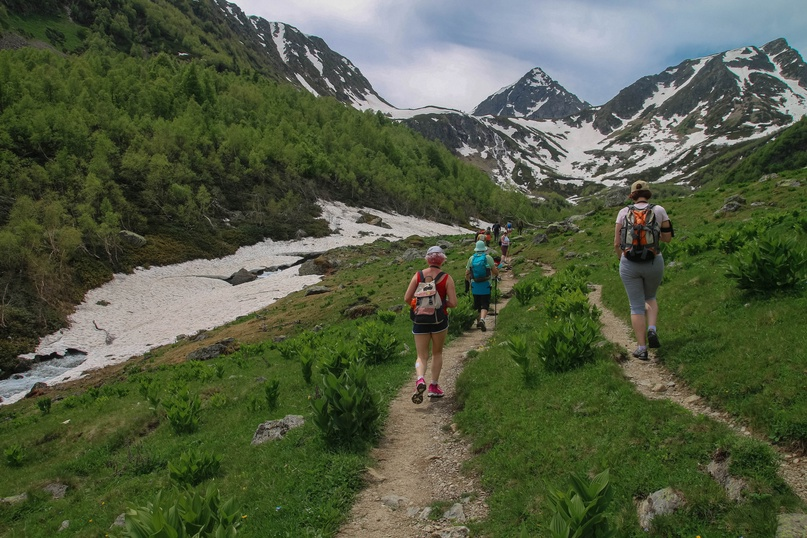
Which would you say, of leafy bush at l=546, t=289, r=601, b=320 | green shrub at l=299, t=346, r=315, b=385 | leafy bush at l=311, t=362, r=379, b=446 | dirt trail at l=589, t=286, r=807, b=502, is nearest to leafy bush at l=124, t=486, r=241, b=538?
leafy bush at l=311, t=362, r=379, b=446

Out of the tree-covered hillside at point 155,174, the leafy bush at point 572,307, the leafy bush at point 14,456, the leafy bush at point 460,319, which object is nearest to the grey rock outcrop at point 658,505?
the leafy bush at point 572,307

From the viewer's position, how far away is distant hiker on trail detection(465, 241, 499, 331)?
580 inches

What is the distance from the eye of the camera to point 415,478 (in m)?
7.25

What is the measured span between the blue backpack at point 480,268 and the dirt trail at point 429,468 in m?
5.23

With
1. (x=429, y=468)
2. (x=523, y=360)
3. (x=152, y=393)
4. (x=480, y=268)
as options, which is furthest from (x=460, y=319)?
(x=152, y=393)

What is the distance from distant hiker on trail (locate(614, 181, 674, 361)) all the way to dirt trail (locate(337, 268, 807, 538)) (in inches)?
33.3

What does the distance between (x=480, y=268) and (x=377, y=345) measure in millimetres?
4377

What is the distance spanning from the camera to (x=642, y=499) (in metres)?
4.85

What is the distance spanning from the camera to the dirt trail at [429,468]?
5.78 metres

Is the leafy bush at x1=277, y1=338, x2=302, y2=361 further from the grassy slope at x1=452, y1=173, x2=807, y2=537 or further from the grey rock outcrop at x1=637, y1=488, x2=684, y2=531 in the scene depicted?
the grey rock outcrop at x1=637, y1=488, x2=684, y2=531

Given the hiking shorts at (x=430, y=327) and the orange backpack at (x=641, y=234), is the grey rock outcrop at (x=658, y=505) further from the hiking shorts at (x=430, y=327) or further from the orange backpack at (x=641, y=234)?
the hiking shorts at (x=430, y=327)

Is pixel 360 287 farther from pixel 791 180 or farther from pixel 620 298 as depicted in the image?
pixel 791 180

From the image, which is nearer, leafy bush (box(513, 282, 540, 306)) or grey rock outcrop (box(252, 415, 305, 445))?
grey rock outcrop (box(252, 415, 305, 445))

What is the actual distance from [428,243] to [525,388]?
204 feet
